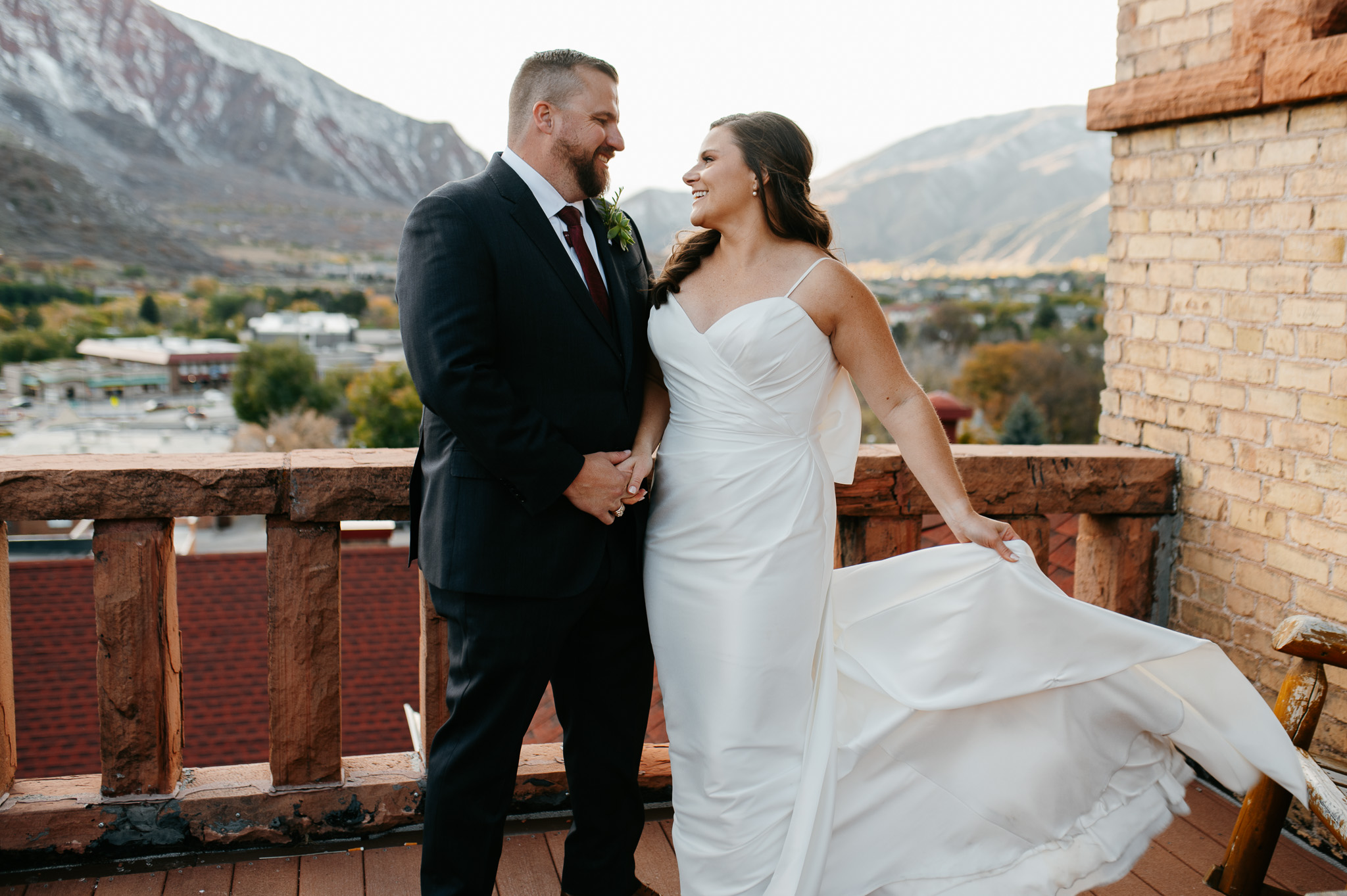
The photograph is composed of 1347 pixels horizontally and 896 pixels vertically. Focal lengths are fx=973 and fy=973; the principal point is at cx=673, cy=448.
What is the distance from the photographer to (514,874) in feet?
7.63

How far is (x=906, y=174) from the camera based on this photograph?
4796 inches

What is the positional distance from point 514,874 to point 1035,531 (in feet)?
5.45

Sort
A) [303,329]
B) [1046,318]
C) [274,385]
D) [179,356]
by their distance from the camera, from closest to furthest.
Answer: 1. [179,356]
2. [274,385]
3. [303,329]
4. [1046,318]

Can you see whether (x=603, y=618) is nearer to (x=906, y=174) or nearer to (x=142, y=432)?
(x=142, y=432)

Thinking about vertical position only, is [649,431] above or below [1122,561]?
above

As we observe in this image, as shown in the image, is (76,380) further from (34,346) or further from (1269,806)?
(1269,806)

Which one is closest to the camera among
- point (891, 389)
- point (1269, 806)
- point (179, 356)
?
point (891, 389)

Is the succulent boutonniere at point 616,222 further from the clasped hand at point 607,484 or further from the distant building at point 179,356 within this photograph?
the distant building at point 179,356

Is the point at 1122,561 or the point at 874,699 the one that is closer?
the point at 874,699

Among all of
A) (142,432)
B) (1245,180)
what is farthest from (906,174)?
(1245,180)

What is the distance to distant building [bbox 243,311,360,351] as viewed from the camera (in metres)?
57.2

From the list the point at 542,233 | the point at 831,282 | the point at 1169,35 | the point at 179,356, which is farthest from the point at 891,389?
the point at 179,356

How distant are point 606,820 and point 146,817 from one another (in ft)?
3.60

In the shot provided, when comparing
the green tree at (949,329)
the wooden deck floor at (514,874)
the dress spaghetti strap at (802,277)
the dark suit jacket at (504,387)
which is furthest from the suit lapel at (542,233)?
the green tree at (949,329)
